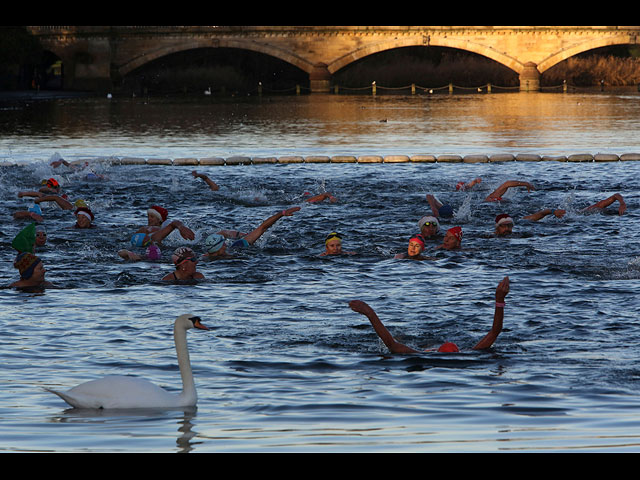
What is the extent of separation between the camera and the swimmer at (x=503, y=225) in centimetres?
1781

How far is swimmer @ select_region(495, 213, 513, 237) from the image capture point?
58.4 ft

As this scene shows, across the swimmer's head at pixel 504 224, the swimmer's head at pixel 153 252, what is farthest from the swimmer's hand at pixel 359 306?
the swimmer's head at pixel 504 224

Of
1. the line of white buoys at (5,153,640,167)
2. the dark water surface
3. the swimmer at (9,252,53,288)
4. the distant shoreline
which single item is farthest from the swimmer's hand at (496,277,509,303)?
the distant shoreline

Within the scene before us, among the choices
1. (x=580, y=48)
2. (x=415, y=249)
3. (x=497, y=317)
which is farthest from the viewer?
(x=580, y=48)

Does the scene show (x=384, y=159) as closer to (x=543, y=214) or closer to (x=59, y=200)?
(x=543, y=214)

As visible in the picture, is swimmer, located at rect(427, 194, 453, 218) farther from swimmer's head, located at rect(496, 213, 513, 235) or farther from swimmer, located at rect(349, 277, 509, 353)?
swimmer, located at rect(349, 277, 509, 353)

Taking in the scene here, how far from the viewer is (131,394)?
8.05 meters

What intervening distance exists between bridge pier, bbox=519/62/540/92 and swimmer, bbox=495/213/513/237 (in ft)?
235

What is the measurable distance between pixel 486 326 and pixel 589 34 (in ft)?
258

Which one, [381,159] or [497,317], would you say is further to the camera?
[381,159]

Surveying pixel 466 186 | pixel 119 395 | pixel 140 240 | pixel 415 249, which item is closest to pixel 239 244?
pixel 140 240

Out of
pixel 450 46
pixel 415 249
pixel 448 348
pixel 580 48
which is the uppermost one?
pixel 450 46

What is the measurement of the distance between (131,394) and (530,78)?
82634 millimetres
